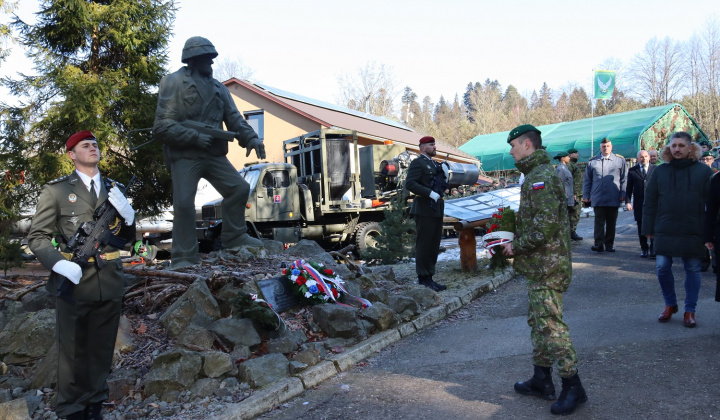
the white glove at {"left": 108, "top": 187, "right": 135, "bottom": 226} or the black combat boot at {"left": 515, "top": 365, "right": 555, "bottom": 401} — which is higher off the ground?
the white glove at {"left": 108, "top": 187, "right": 135, "bottom": 226}

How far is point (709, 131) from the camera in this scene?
4369cm

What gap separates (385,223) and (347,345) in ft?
16.2

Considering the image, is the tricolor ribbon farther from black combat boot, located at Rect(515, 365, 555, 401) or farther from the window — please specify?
the window

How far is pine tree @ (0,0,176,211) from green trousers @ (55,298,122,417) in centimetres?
906

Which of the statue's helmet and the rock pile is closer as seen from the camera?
the rock pile

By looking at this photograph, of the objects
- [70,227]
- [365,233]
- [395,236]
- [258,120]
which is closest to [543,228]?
[70,227]

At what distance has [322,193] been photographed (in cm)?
1439

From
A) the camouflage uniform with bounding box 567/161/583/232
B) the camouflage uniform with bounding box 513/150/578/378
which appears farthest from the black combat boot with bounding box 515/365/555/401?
the camouflage uniform with bounding box 567/161/583/232

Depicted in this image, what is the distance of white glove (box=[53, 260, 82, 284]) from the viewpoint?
3.31 meters

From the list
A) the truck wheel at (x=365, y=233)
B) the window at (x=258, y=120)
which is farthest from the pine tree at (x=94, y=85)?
the window at (x=258, y=120)

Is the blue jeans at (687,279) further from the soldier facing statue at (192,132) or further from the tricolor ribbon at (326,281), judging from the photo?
the soldier facing statue at (192,132)

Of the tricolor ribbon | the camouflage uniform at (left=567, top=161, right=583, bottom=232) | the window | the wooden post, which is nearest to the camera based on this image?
the tricolor ribbon

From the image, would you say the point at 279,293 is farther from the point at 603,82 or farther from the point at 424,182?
the point at 603,82

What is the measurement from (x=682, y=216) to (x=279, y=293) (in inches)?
163
